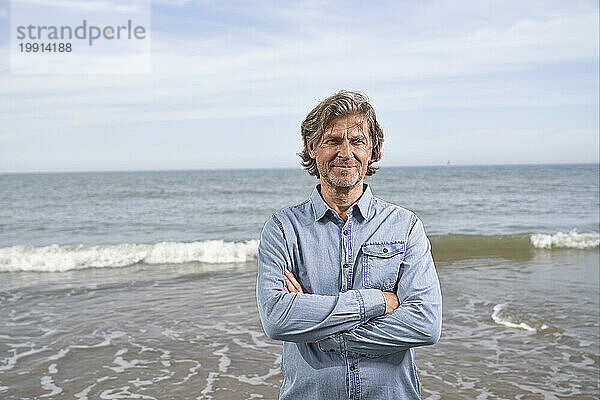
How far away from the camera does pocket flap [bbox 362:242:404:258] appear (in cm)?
244

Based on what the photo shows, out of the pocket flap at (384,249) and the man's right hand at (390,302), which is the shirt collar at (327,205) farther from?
the man's right hand at (390,302)

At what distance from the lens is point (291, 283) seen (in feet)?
7.99

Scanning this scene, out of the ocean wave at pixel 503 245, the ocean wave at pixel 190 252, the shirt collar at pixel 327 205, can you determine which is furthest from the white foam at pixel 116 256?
the shirt collar at pixel 327 205

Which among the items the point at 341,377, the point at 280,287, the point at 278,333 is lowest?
the point at 341,377

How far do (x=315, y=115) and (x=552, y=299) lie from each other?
6.95 meters

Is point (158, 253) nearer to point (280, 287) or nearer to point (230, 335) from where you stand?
point (230, 335)

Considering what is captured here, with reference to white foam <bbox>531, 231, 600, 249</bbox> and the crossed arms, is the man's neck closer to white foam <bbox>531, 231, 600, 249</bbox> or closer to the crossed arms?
the crossed arms

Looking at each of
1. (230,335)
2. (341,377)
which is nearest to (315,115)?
(341,377)

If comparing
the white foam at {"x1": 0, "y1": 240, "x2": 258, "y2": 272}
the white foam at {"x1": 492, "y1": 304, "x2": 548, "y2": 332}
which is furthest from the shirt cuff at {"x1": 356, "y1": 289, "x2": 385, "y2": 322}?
the white foam at {"x1": 0, "y1": 240, "x2": 258, "y2": 272}

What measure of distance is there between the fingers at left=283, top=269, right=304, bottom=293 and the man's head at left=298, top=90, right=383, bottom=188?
0.40 m

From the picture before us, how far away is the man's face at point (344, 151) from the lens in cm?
243

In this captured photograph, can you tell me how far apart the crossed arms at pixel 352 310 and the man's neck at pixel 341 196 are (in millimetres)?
237

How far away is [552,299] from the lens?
27.3ft

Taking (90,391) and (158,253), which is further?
(158,253)
